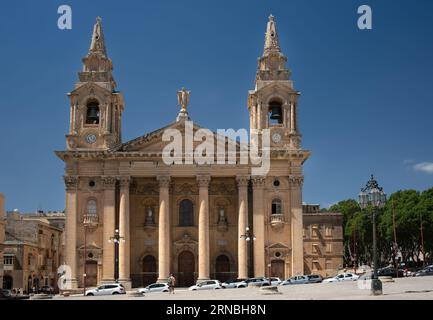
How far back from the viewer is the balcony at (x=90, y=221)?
5838 centimetres

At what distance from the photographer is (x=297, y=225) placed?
192 ft

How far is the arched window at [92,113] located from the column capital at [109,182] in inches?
245

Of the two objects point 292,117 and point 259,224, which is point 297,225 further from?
point 292,117

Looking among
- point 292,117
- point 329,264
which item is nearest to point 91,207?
point 292,117

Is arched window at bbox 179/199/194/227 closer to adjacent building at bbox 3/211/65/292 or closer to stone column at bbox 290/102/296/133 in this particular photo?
stone column at bbox 290/102/296/133

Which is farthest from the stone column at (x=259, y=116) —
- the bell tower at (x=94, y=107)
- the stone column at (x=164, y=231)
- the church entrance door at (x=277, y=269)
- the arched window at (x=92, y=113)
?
the arched window at (x=92, y=113)

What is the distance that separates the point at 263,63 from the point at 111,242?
2166 centimetres

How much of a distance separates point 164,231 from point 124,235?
346 cm

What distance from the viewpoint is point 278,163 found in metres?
59.4

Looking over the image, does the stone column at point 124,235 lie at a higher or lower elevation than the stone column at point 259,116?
lower

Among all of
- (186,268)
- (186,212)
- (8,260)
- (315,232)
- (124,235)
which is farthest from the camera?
(315,232)

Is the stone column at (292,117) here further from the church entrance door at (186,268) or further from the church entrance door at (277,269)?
the church entrance door at (186,268)
